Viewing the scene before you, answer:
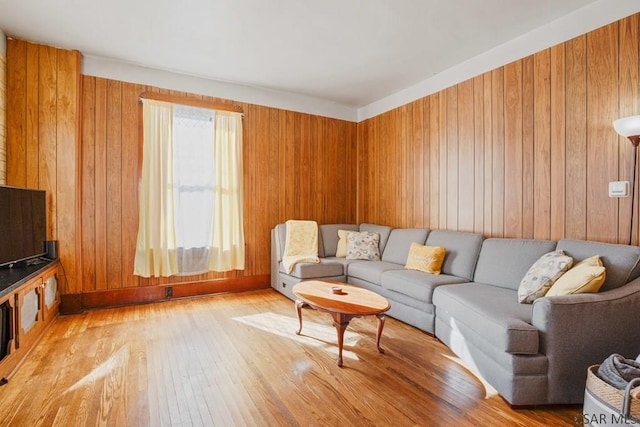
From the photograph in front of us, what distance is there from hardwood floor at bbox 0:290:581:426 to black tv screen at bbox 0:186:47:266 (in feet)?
2.50

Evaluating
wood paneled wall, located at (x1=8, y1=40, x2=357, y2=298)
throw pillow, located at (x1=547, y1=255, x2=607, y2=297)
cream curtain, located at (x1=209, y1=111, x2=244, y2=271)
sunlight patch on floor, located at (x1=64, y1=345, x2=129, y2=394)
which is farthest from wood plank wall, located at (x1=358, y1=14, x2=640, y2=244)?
sunlight patch on floor, located at (x1=64, y1=345, x2=129, y2=394)

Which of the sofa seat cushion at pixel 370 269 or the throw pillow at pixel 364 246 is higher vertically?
the throw pillow at pixel 364 246

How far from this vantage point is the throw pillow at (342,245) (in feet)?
14.8

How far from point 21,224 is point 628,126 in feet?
15.4

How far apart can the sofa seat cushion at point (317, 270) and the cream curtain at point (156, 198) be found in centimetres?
149

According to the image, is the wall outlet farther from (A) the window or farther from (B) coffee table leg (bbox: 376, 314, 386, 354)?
(A) the window

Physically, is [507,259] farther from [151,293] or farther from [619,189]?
[151,293]

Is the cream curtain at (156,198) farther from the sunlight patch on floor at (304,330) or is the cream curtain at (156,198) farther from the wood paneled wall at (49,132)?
the sunlight patch on floor at (304,330)

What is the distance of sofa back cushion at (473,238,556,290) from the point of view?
2.73 m

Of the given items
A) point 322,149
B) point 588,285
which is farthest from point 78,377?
point 322,149

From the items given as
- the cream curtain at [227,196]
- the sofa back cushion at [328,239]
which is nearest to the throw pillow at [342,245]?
the sofa back cushion at [328,239]

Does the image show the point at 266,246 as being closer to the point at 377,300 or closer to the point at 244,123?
the point at 244,123

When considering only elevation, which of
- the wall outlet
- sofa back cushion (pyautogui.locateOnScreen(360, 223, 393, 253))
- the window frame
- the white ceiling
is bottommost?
sofa back cushion (pyautogui.locateOnScreen(360, 223, 393, 253))

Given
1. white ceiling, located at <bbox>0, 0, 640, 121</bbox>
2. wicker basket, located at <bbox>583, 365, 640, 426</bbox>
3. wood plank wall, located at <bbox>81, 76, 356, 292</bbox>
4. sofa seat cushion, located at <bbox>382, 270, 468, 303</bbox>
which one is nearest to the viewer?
wicker basket, located at <bbox>583, 365, 640, 426</bbox>
